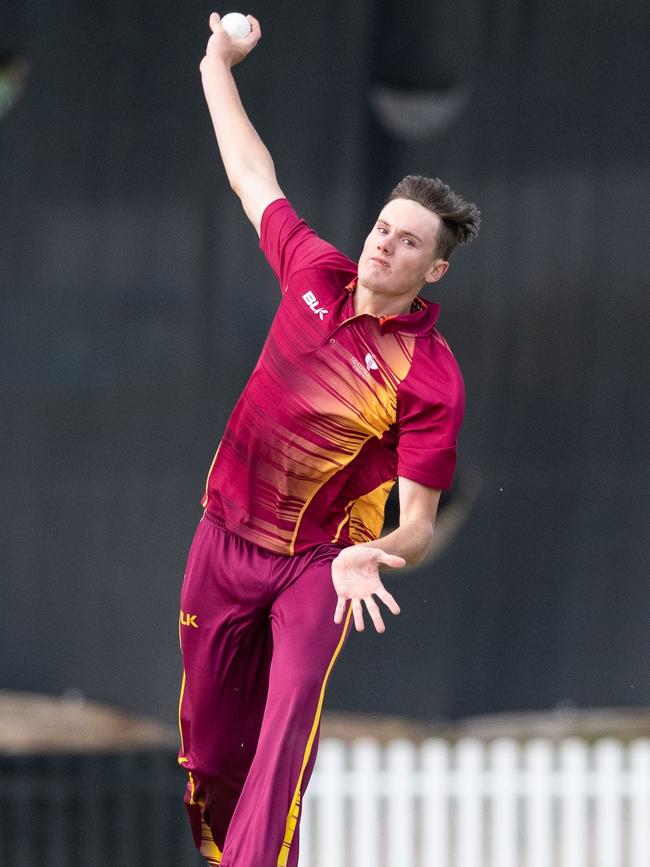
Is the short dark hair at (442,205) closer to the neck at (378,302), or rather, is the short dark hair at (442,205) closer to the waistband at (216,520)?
the neck at (378,302)

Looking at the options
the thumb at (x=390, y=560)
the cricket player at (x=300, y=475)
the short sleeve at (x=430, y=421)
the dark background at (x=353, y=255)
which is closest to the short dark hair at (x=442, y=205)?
the cricket player at (x=300, y=475)

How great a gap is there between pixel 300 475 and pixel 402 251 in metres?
0.56

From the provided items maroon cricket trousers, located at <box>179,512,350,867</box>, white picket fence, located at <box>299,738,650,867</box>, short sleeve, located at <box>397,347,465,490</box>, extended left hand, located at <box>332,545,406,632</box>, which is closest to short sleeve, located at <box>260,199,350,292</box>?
short sleeve, located at <box>397,347,465,490</box>

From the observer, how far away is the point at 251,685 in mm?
3309

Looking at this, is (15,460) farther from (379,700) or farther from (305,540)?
(305,540)

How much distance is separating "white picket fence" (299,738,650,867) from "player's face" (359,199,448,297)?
267cm

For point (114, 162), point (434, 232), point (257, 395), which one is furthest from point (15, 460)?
point (434, 232)

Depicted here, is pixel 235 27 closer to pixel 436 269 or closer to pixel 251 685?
pixel 436 269

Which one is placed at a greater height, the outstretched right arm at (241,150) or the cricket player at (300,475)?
the outstretched right arm at (241,150)

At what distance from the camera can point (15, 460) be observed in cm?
512

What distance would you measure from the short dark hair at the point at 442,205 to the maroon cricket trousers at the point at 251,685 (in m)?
0.76

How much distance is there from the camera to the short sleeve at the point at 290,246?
3291mm

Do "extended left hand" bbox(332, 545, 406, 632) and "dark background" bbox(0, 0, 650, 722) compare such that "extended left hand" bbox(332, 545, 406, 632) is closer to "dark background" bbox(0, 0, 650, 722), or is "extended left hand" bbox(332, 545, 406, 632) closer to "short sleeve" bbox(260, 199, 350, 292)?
"short sleeve" bbox(260, 199, 350, 292)

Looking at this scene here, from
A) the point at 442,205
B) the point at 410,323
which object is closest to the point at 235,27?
the point at 442,205
